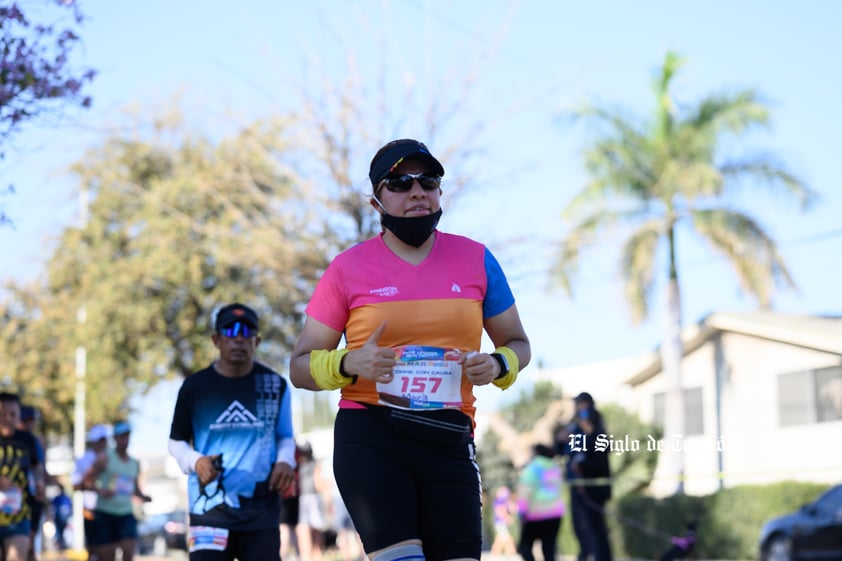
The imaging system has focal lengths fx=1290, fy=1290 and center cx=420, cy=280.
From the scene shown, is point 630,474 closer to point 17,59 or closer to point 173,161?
Answer: point 173,161

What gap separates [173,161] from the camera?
31.1m

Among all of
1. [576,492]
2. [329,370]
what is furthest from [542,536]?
[329,370]

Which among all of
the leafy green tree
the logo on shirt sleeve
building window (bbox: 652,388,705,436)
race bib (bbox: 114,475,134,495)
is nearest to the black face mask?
the logo on shirt sleeve

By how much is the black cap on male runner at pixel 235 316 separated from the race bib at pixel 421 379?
3.03 metres

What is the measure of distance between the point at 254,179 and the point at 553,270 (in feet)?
22.2

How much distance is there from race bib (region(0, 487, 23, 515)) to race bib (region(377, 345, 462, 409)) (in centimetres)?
698

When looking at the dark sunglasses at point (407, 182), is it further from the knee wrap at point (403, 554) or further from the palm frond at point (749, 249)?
the palm frond at point (749, 249)

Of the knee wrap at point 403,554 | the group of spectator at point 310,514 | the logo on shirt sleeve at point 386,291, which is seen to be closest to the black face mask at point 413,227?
the logo on shirt sleeve at point 386,291

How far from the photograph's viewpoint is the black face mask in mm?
4445

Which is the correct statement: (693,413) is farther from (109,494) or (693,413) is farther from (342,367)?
(342,367)

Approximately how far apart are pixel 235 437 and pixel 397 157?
3045 mm

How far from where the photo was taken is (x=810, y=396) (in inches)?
1115

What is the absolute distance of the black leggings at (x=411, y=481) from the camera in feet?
13.9

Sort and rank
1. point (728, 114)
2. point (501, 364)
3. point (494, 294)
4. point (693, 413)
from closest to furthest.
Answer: point (501, 364)
point (494, 294)
point (728, 114)
point (693, 413)
